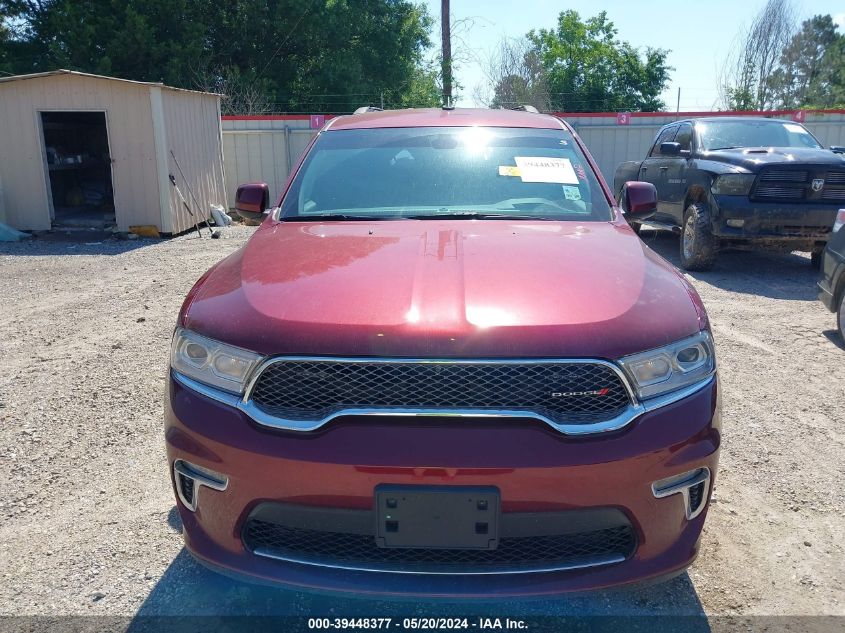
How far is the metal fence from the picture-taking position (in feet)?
51.9

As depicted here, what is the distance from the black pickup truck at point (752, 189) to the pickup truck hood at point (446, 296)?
579cm

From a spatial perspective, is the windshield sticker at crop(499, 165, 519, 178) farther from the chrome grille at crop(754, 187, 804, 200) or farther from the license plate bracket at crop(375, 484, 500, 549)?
the chrome grille at crop(754, 187, 804, 200)

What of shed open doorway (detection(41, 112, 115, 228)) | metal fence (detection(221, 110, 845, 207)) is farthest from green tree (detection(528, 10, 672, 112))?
shed open doorway (detection(41, 112, 115, 228))

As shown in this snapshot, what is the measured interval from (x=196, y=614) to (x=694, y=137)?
8.86m

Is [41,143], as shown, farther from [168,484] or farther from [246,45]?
[246,45]

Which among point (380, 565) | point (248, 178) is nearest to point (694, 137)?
point (380, 565)

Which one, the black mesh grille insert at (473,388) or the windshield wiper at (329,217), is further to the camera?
the windshield wiper at (329,217)

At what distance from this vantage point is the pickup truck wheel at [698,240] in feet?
27.3

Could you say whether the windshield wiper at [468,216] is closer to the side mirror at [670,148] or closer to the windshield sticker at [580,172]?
the windshield sticker at [580,172]

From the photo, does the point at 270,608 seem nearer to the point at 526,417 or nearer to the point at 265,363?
the point at 265,363

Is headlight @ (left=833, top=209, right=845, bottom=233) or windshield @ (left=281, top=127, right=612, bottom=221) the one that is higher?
windshield @ (left=281, top=127, right=612, bottom=221)

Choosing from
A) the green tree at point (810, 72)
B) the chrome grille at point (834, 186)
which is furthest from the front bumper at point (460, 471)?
the green tree at point (810, 72)

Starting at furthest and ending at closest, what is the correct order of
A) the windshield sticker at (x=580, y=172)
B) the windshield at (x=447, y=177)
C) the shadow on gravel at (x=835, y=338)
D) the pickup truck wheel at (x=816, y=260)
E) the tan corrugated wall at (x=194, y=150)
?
the tan corrugated wall at (x=194, y=150)
the pickup truck wheel at (x=816, y=260)
the shadow on gravel at (x=835, y=338)
the windshield sticker at (x=580, y=172)
the windshield at (x=447, y=177)

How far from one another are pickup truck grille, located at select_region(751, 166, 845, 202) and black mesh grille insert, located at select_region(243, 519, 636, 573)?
22.8ft
